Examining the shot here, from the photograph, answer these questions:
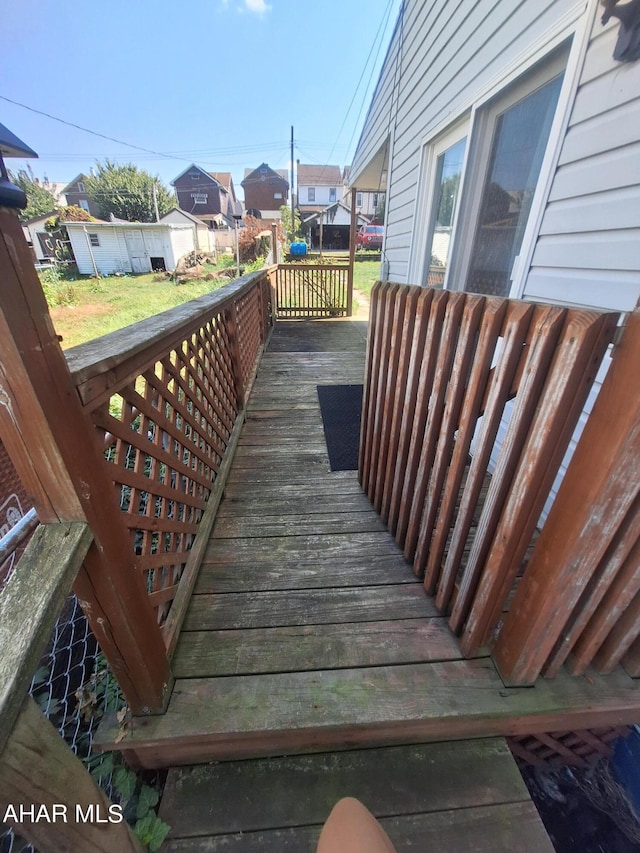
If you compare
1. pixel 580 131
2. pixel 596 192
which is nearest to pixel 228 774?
pixel 596 192

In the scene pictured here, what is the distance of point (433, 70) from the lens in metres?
2.79

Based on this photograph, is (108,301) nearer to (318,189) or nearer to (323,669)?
(323,669)

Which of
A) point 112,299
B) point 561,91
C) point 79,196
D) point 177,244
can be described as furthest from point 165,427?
point 79,196

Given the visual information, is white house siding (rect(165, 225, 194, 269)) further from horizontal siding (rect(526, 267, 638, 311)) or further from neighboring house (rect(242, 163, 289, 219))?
horizontal siding (rect(526, 267, 638, 311))

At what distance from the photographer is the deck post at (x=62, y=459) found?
1.92 ft

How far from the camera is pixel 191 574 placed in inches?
A: 60.7

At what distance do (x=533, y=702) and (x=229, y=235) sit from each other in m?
32.9

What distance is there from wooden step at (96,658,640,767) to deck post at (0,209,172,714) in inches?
7.2

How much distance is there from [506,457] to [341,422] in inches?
81.1

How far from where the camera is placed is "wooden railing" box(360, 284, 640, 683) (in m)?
0.84

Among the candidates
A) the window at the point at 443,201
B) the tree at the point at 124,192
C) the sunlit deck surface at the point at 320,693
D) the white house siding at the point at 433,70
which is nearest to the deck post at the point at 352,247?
the white house siding at the point at 433,70

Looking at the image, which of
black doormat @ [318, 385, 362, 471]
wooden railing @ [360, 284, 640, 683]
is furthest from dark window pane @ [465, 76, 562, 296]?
black doormat @ [318, 385, 362, 471]

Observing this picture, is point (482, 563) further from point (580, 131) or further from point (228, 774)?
point (580, 131)

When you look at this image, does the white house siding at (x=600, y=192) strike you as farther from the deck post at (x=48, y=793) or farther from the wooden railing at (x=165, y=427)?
the deck post at (x=48, y=793)
